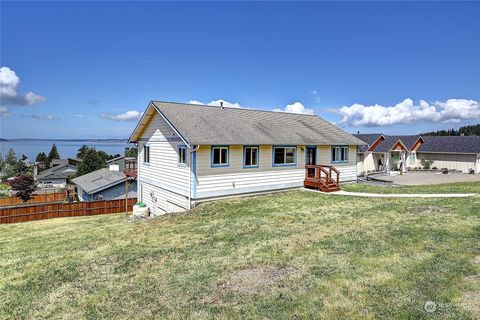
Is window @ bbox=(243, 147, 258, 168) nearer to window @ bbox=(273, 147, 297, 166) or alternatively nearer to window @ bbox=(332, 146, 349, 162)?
window @ bbox=(273, 147, 297, 166)

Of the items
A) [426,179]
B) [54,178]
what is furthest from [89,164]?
[426,179]

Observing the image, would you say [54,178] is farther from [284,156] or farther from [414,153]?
[414,153]

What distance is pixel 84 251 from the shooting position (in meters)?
9.87

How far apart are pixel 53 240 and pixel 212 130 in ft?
28.2

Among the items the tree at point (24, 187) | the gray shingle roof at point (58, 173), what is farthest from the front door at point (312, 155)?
the gray shingle roof at point (58, 173)

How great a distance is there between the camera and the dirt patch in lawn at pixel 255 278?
253 inches

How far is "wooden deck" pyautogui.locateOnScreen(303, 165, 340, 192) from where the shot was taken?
18.2 m

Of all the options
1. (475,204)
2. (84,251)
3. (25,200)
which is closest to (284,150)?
(475,204)

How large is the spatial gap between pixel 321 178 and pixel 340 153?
3566 mm

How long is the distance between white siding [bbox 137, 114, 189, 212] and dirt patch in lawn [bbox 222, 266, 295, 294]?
8.62 m

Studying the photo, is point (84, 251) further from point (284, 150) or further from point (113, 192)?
point (113, 192)

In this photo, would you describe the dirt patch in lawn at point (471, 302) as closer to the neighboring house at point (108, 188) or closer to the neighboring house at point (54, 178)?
the neighboring house at point (108, 188)

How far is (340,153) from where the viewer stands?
21203mm

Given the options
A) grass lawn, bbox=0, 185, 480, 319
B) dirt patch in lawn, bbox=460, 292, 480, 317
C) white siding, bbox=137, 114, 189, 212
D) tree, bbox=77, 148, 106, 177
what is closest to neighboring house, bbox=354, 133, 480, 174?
grass lawn, bbox=0, 185, 480, 319
